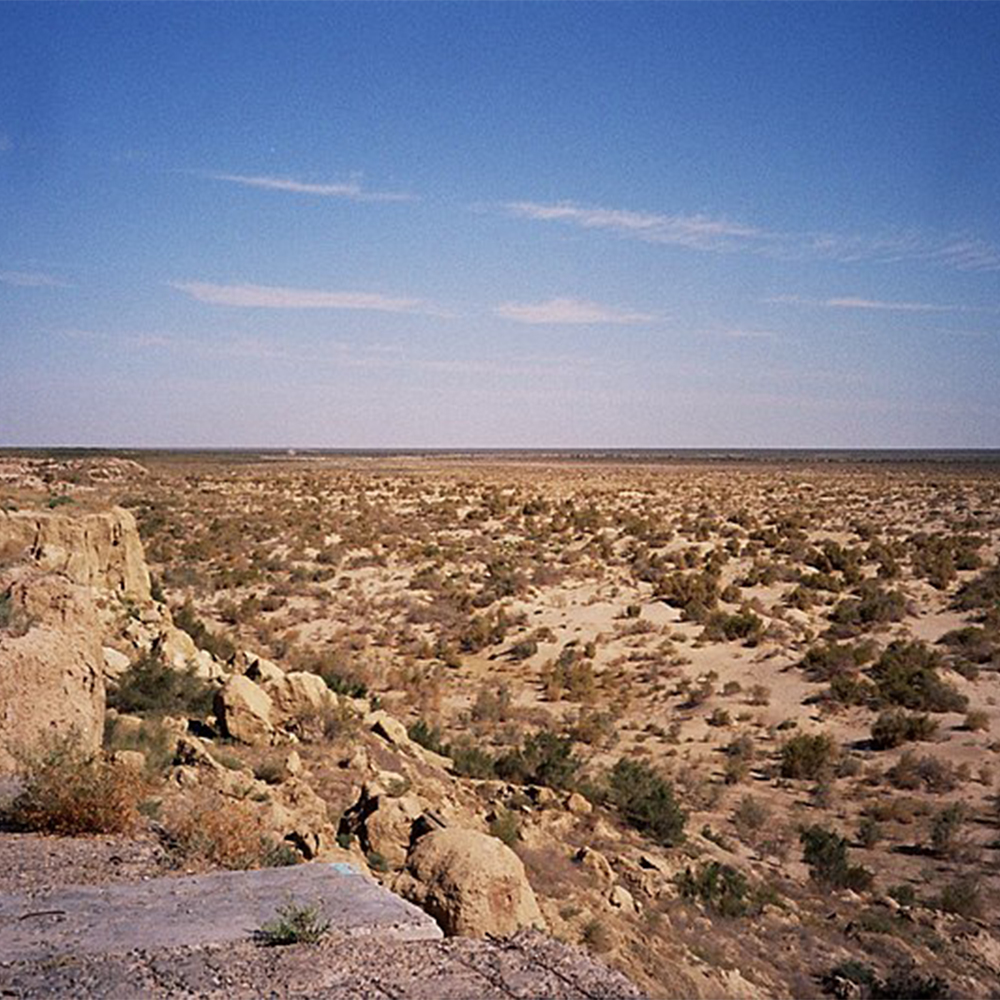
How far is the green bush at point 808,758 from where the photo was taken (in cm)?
1280

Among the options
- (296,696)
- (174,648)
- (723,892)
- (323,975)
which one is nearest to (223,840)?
(323,975)

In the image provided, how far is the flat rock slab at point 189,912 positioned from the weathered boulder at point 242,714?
16.4 feet

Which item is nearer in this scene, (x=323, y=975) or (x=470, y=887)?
(x=323, y=975)

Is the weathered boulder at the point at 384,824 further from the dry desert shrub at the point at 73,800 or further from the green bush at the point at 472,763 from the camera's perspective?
the green bush at the point at 472,763

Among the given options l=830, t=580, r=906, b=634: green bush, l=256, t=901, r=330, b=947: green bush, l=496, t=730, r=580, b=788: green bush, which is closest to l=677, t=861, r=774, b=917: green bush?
l=496, t=730, r=580, b=788: green bush

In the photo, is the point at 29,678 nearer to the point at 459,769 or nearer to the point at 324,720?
the point at 324,720

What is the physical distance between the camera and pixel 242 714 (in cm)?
1054

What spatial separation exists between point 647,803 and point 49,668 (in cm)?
646

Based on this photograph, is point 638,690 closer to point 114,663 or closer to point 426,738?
point 426,738

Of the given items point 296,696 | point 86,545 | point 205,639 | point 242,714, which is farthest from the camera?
point 205,639

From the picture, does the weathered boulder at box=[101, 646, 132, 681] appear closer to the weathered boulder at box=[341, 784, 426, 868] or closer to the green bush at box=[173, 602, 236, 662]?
the weathered boulder at box=[341, 784, 426, 868]

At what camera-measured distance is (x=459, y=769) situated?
38.7 feet

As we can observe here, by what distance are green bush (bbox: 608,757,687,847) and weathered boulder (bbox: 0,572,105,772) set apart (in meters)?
5.74

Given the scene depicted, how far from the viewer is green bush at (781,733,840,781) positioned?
12.8m
